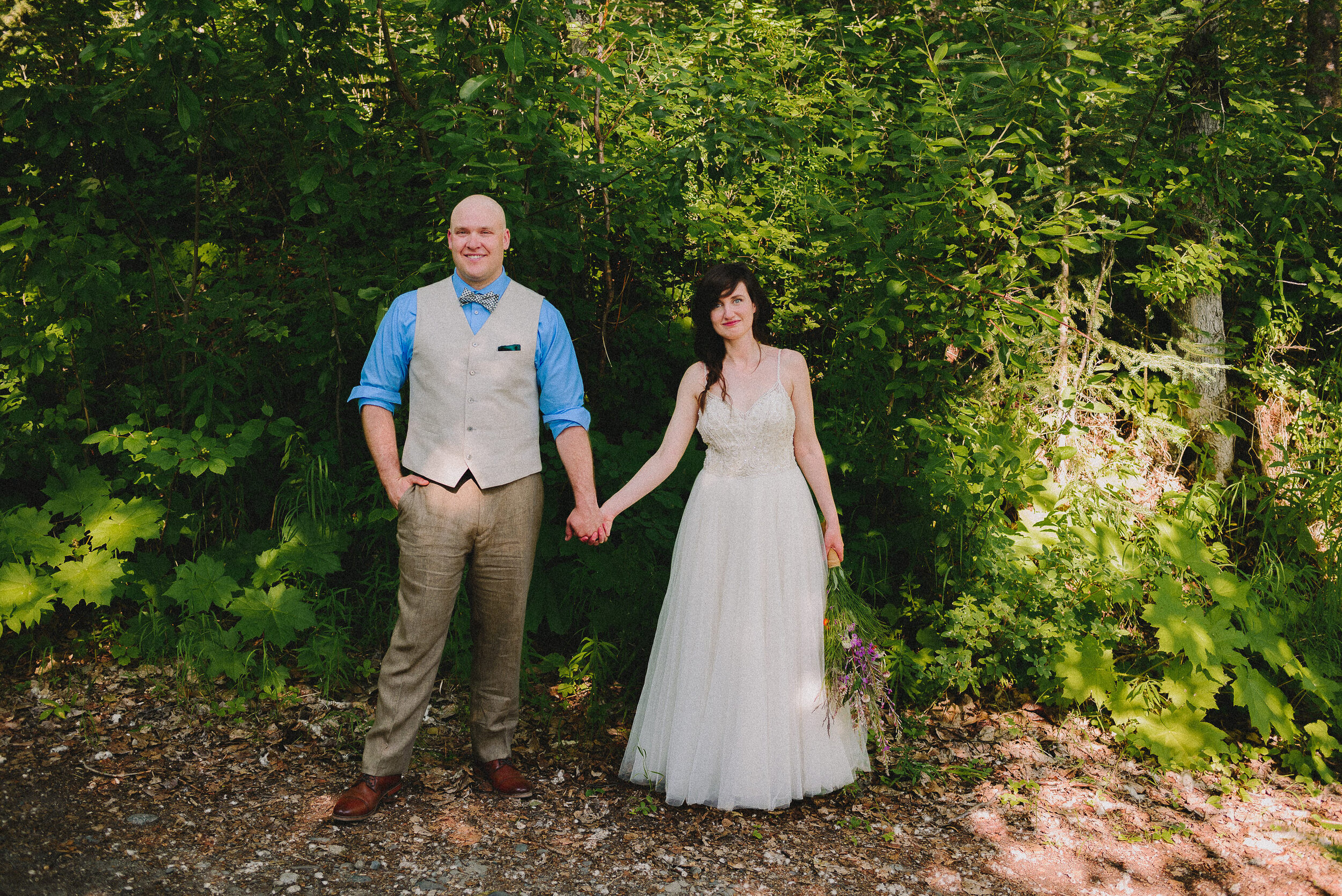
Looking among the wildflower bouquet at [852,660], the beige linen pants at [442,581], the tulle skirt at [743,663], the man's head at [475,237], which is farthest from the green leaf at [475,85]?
the wildflower bouquet at [852,660]

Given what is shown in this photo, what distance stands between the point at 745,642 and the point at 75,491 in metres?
3.29

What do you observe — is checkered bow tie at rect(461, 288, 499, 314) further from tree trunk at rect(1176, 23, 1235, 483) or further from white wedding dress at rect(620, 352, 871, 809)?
tree trunk at rect(1176, 23, 1235, 483)

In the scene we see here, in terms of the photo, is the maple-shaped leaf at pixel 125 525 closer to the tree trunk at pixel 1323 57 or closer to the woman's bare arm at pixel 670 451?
the woman's bare arm at pixel 670 451

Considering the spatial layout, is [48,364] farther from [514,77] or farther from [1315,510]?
[1315,510]

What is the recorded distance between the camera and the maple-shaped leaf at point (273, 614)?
3.93 meters

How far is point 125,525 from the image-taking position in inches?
161

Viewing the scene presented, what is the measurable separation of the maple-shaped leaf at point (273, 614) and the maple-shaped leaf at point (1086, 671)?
138 inches

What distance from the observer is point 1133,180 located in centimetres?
448

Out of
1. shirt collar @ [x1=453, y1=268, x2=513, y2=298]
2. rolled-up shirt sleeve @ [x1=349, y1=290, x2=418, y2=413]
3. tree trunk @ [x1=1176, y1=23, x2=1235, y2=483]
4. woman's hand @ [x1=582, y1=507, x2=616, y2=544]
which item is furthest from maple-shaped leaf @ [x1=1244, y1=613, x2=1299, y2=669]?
rolled-up shirt sleeve @ [x1=349, y1=290, x2=418, y2=413]

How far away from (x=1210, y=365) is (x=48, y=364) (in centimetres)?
622

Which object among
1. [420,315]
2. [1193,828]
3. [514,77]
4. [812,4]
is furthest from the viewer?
[812,4]

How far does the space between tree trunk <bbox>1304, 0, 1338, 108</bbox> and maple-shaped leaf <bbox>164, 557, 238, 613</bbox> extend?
6653 millimetres

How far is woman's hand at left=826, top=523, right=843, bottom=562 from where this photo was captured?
11.6ft

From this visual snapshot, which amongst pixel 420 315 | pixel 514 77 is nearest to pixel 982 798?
pixel 420 315
